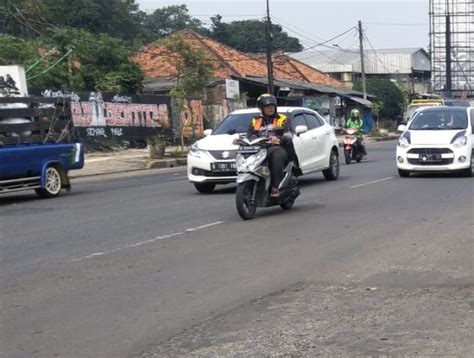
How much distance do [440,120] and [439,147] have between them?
4.47 ft

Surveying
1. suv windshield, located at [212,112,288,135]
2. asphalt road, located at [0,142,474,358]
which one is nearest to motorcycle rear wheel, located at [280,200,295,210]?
asphalt road, located at [0,142,474,358]

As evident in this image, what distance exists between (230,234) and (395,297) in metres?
3.63

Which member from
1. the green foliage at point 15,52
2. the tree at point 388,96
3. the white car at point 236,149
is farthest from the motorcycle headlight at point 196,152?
the tree at point 388,96

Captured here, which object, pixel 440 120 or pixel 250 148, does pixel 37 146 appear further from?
pixel 440 120

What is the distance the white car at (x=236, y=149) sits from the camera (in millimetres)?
14180

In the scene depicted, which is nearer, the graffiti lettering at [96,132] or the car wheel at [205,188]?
the car wheel at [205,188]

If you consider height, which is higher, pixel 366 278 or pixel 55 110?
pixel 55 110

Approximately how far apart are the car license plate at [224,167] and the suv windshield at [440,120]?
5.52 metres

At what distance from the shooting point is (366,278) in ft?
23.3

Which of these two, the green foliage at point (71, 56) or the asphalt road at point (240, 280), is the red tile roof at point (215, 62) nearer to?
the green foliage at point (71, 56)

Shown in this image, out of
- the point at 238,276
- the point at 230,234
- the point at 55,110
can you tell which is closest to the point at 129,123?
the point at 55,110

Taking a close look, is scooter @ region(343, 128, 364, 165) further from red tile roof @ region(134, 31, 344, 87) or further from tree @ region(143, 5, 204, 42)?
tree @ region(143, 5, 204, 42)

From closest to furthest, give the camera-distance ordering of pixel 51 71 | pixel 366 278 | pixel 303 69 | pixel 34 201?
pixel 366 278 → pixel 34 201 → pixel 51 71 → pixel 303 69

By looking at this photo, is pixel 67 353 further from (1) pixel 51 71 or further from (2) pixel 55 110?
(1) pixel 51 71
